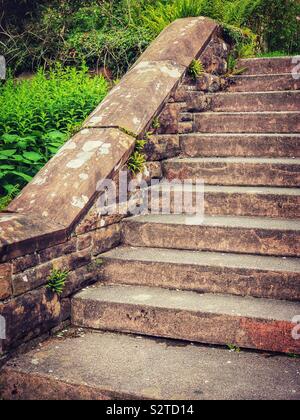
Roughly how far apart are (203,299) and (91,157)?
1256 millimetres

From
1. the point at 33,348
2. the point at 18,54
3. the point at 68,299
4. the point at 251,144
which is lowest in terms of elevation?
the point at 33,348

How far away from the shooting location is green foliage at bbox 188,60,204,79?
14.4 feet

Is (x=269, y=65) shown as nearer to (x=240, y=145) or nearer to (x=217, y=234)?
(x=240, y=145)

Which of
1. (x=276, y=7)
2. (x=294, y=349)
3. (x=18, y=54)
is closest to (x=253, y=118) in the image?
(x=294, y=349)

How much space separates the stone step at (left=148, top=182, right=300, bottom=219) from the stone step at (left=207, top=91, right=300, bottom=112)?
4.77 feet

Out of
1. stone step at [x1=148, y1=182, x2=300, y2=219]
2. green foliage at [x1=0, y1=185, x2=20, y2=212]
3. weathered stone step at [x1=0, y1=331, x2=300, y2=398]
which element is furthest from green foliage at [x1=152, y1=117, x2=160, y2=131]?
weathered stone step at [x1=0, y1=331, x2=300, y2=398]

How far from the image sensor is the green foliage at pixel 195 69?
173 inches

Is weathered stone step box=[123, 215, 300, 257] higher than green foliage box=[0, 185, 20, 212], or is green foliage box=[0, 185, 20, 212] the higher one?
green foliage box=[0, 185, 20, 212]

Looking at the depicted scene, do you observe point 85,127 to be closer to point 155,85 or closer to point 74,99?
point 155,85

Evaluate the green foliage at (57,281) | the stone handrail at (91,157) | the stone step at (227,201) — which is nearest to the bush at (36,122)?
the stone handrail at (91,157)

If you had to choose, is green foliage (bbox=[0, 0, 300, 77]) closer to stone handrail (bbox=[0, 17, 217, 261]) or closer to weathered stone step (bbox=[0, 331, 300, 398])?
stone handrail (bbox=[0, 17, 217, 261])

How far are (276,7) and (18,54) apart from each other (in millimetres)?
4951

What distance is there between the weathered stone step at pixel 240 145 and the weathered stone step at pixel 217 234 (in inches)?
36.9

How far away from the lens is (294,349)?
251cm
